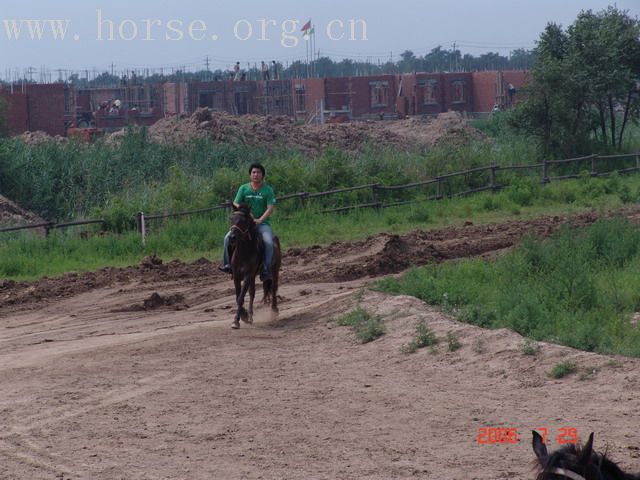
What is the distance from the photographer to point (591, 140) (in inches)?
1501

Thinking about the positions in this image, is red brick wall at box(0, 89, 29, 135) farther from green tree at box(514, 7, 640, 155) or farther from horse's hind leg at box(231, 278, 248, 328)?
horse's hind leg at box(231, 278, 248, 328)

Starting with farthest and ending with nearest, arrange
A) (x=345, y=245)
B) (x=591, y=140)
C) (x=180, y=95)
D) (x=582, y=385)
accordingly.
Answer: (x=180, y=95), (x=591, y=140), (x=345, y=245), (x=582, y=385)

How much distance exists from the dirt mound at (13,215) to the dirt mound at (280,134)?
12262mm

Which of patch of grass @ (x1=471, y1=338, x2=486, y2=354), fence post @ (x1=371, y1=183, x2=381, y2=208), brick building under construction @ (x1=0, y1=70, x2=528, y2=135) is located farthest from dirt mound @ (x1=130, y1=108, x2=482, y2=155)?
patch of grass @ (x1=471, y1=338, x2=486, y2=354)

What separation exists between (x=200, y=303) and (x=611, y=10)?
1106 inches

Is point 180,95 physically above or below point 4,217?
above

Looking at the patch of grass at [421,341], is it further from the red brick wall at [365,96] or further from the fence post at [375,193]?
the red brick wall at [365,96]

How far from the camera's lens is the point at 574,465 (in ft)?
15.8

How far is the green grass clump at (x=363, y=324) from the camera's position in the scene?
13336 mm

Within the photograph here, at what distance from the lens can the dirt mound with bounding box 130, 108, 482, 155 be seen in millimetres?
44144

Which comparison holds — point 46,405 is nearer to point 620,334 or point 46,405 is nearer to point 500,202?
point 620,334

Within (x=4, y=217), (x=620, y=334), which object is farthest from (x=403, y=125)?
(x=620, y=334)
